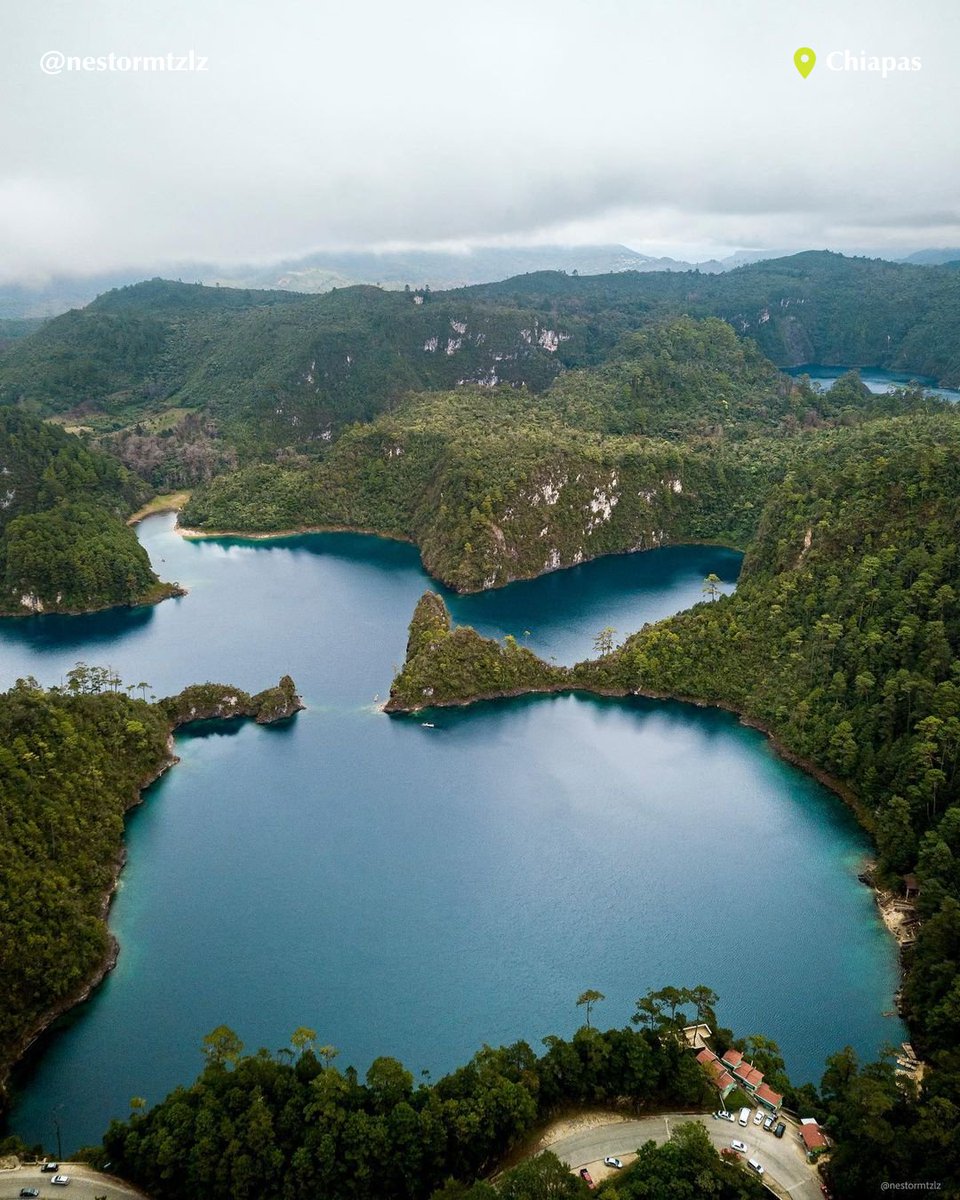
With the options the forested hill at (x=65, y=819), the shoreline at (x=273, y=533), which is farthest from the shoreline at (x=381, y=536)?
the forested hill at (x=65, y=819)

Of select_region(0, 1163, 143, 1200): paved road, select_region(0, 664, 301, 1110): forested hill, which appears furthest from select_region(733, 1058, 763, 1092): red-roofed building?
select_region(0, 664, 301, 1110): forested hill

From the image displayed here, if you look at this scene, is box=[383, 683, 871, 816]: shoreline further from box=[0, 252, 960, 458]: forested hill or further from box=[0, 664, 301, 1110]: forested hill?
box=[0, 252, 960, 458]: forested hill

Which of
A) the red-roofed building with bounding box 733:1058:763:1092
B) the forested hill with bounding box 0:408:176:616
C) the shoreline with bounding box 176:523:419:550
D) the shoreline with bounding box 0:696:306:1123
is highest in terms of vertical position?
the forested hill with bounding box 0:408:176:616

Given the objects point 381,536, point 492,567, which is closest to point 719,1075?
point 492,567

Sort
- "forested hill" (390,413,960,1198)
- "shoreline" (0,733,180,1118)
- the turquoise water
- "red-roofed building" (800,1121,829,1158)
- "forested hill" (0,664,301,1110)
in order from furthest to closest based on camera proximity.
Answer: "forested hill" (390,413,960,1198), "forested hill" (0,664,301,1110), the turquoise water, "shoreline" (0,733,180,1118), "red-roofed building" (800,1121,829,1158)

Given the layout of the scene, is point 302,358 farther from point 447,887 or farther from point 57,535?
point 447,887
